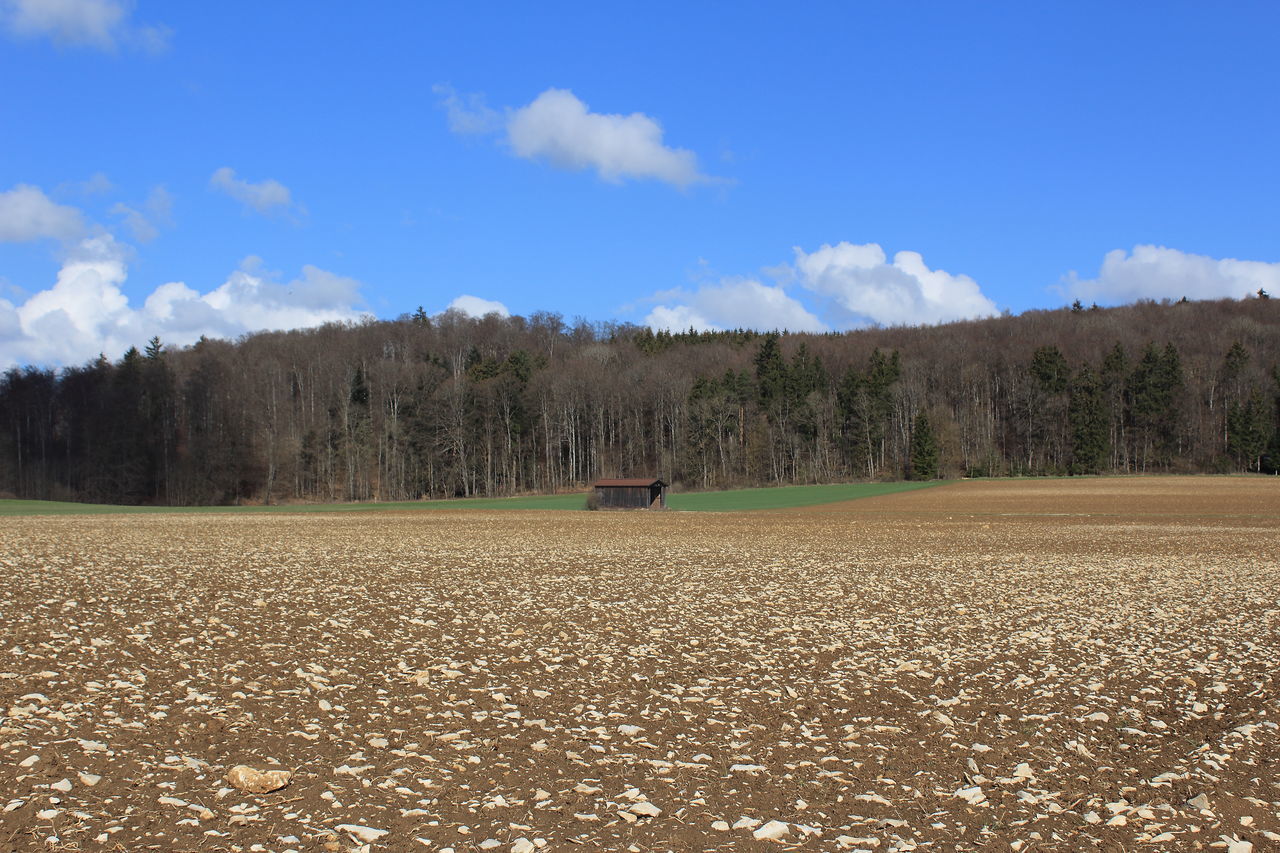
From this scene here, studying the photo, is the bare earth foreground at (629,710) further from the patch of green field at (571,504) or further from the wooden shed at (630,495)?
the patch of green field at (571,504)

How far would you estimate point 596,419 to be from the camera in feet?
391

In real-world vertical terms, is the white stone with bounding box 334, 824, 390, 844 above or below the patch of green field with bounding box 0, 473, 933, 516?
above

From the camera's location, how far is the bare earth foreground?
695 cm

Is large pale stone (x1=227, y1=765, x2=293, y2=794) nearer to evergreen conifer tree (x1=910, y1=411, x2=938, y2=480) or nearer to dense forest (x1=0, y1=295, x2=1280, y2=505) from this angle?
dense forest (x1=0, y1=295, x2=1280, y2=505)

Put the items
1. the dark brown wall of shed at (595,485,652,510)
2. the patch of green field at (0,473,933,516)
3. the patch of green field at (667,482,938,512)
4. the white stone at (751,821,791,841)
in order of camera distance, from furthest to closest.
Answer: the patch of green field at (667,482,938,512)
the dark brown wall of shed at (595,485,652,510)
the patch of green field at (0,473,933,516)
the white stone at (751,821,791,841)

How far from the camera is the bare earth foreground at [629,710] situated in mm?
6949

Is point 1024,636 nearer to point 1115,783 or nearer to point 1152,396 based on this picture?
point 1115,783

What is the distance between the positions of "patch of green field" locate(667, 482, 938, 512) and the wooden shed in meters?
→ 3.40

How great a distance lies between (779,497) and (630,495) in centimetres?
1955

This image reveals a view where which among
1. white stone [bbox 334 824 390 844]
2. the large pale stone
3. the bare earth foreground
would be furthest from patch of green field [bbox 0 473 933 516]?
white stone [bbox 334 824 390 844]

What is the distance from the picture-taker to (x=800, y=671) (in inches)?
477

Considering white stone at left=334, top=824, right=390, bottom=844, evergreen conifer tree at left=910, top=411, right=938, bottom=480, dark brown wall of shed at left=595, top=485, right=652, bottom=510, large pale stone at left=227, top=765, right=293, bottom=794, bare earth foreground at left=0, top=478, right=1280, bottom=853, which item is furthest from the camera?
evergreen conifer tree at left=910, top=411, right=938, bottom=480

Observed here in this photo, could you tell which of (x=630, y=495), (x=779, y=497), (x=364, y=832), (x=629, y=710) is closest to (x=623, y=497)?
(x=630, y=495)

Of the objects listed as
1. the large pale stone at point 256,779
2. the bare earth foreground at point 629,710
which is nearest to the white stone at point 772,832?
the bare earth foreground at point 629,710
